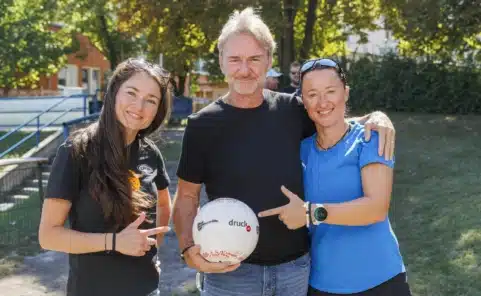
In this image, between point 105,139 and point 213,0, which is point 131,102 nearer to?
point 105,139

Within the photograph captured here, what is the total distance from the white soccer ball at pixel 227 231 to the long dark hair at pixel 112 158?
325 millimetres

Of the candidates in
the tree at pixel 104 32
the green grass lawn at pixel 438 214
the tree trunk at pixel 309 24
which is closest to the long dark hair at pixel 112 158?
the green grass lawn at pixel 438 214

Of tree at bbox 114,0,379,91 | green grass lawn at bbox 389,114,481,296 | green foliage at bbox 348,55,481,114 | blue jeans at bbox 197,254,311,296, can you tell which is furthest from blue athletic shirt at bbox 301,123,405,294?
green foliage at bbox 348,55,481,114

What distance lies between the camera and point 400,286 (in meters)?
2.71

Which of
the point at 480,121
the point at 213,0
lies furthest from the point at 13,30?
the point at 480,121

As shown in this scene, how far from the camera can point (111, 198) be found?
8.47 feet

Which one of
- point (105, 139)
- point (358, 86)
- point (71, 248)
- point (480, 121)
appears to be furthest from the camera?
point (358, 86)

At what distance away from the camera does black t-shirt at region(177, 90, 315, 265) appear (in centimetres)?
279

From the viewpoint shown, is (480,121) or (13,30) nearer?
(480,121)

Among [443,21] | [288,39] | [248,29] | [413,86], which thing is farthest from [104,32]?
[248,29]

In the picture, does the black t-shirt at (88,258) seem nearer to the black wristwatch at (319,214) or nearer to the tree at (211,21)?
the black wristwatch at (319,214)

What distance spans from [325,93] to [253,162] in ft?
1.60

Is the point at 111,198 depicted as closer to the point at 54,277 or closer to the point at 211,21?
the point at 54,277

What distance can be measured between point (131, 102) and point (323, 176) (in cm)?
100
